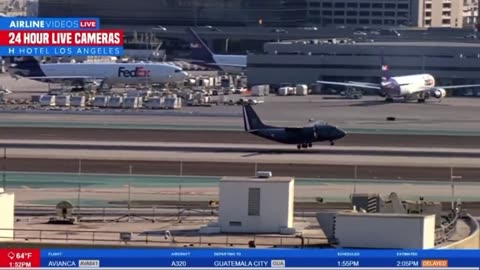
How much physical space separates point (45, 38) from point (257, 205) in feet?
115

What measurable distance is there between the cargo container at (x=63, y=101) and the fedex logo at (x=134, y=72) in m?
27.0

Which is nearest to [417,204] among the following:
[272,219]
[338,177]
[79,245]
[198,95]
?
[272,219]

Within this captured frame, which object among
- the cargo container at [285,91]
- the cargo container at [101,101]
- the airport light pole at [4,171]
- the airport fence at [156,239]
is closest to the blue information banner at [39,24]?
the airport light pole at [4,171]

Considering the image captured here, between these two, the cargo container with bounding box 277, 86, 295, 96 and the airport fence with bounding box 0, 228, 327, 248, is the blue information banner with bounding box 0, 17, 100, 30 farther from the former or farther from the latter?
the cargo container with bounding box 277, 86, 295, 96

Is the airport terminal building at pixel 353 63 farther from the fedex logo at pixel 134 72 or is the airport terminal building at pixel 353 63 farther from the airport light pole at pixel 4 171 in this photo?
the airport light pole at pixel 4 171

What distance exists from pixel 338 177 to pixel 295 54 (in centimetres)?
8631

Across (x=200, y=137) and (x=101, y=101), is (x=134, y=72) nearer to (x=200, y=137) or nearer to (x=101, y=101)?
(x=101, y=101)

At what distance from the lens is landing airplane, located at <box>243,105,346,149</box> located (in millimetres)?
77062

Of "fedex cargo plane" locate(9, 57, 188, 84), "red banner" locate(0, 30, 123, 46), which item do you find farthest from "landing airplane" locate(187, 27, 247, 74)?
"red banner" locate(0, 30, 123, 46)

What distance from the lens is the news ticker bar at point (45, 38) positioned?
6462 centimetres

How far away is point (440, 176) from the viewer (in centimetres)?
6350

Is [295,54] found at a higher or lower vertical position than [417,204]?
higher

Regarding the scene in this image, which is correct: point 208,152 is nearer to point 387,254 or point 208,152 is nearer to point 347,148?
point 347,148

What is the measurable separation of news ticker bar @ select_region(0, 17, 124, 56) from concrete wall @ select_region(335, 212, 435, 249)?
1500 inches
